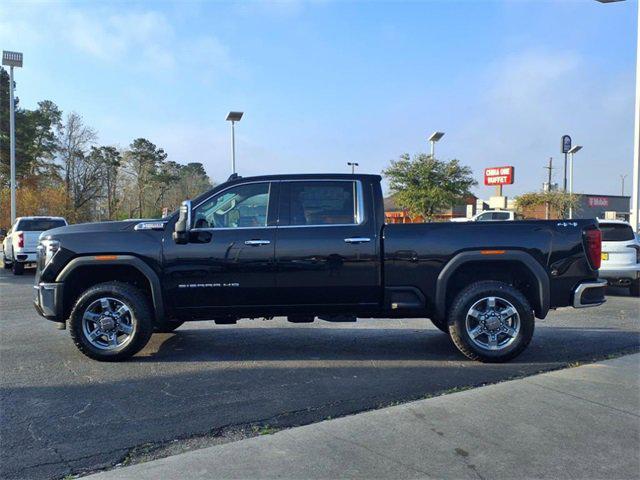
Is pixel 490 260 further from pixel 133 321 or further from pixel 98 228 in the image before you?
pixel 98 228

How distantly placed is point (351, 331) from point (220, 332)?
188cm

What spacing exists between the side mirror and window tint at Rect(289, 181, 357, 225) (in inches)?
44.0

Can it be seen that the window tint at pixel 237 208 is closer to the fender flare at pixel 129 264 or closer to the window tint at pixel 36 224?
the fender flare at pixel 129 264

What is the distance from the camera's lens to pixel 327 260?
19.2 ft

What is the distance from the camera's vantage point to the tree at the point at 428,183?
35.5m

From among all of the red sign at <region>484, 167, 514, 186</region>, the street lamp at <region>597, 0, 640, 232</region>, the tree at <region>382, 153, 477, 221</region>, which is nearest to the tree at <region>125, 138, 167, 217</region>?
the tree at <region>382, 153, 477, 221</region>

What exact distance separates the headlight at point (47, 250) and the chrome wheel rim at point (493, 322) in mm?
4568

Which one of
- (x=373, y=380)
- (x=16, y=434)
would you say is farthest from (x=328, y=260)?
(x=16, y=434)

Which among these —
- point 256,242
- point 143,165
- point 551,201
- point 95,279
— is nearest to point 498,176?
point 551,201

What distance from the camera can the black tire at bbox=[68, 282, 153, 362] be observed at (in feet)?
19.1

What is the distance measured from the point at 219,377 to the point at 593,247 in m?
4.29

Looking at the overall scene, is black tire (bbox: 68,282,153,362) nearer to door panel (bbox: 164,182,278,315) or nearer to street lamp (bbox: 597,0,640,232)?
door panel (bbox: 164,182,278,315)

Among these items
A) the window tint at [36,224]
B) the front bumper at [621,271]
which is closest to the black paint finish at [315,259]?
the front bumper at [621,271]

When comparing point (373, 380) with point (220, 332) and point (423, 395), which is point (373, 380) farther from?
point (220, 332)
